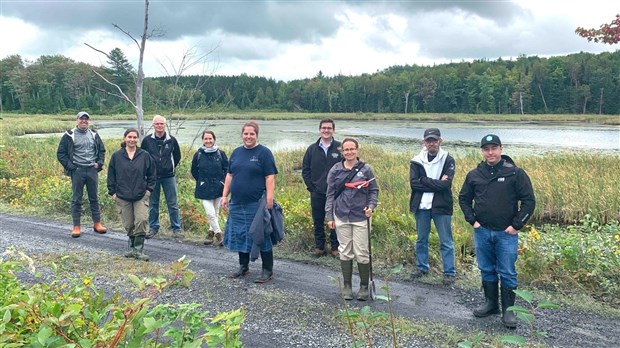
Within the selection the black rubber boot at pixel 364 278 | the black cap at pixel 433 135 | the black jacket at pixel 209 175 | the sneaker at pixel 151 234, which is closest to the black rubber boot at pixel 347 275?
the black rubber boot at pixel 364 278

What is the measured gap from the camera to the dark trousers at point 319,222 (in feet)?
19.2

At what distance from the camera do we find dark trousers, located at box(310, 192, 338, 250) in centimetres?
586

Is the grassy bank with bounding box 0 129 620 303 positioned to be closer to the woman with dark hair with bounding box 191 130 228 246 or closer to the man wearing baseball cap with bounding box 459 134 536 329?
the woman with dark hair with bounding box 191 130 228 246

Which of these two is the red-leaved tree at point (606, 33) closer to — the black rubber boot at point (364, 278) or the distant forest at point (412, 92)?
the black rubber boot at point (364, 278)

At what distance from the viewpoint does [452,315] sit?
4.04 m

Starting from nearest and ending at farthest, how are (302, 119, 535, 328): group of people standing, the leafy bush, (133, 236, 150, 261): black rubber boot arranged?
1. the leafy bush
2. (302, 119, 535, 328): group of people standing
3. (133, 236, 150, 261): black rubber boot

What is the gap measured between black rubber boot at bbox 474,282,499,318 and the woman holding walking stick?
103 centimetres

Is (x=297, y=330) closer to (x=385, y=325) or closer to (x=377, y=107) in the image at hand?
(x=385, y=325)

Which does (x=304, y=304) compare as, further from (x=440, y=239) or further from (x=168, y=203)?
(x=168, y=203)

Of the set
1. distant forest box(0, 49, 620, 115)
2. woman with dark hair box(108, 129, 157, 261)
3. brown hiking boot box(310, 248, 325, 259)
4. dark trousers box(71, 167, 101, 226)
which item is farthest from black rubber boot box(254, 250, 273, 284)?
distant forest box(0, 49, 620, 115)

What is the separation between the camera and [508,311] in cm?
375

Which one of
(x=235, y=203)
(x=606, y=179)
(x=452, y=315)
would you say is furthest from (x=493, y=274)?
(x=606, y=179)

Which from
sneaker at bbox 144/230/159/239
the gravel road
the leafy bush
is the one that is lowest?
the gravel road

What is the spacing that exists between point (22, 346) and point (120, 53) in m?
8.95
